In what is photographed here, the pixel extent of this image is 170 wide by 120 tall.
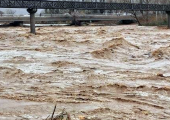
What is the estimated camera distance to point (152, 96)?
31.8 ft

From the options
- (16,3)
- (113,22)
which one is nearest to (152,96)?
(16,3)

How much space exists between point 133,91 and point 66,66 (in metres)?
5.05

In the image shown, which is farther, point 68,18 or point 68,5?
point 68,18

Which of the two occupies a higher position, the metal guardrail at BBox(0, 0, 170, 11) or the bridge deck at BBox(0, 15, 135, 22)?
the metal guardrail at BBox(0, 0, 170, 11)

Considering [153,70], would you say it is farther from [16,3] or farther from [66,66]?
[16,3]

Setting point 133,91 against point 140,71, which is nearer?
point 133,91

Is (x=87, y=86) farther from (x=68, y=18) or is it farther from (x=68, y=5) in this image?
(x=68, y=18)

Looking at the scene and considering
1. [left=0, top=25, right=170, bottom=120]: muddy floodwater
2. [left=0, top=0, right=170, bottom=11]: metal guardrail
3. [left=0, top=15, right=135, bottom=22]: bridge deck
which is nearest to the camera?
[left=0, top=25, right=170, bottom=120]: muddy floodwater

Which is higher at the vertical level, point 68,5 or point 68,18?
point 68,5

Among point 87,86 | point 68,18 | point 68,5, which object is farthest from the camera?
point 68,18

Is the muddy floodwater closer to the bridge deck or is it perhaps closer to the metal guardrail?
the metal guardrail

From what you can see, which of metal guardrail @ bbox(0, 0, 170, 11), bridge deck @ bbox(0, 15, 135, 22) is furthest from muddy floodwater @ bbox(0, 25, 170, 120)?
bridge deck @ bbox(0, 15, 135, 22)

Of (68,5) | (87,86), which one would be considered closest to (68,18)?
(68,5)

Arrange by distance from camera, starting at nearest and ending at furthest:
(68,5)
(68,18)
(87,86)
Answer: (87,86)
(68,5)
(68,18)
